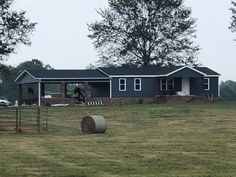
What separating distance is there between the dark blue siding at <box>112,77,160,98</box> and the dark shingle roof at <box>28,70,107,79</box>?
191 centimetres

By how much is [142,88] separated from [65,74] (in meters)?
8.45

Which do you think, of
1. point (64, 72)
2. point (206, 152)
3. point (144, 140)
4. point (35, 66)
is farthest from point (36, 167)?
point (35, 66)

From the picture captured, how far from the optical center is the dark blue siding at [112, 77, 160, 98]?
65.1 metres

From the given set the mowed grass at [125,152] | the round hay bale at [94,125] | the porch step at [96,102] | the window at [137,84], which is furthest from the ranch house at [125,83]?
the round hay bale at [94,125]

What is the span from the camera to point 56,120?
3956 centimetres

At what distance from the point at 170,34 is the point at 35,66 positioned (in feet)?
179

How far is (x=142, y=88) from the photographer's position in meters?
66.1

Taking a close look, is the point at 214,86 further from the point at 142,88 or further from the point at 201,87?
the point at 142,88

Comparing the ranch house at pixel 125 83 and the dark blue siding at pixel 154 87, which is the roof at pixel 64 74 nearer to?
the ranch house at pixel 125 83

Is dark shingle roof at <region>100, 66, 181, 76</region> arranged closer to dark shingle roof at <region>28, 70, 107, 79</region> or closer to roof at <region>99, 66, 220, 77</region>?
roof at <region>99, 66, 220, 77</region>

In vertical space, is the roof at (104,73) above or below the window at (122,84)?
above

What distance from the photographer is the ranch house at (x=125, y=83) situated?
6347 cm

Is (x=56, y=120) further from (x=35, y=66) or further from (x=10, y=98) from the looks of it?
(x=35, y=66)

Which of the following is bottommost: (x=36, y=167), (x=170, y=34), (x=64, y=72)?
(x=36, y=167)
